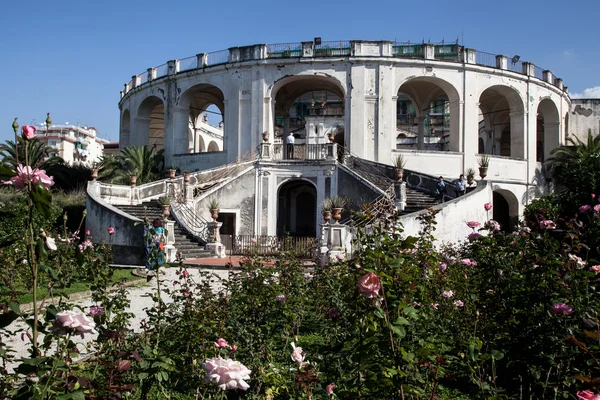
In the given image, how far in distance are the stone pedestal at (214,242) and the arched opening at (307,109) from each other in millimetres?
10864

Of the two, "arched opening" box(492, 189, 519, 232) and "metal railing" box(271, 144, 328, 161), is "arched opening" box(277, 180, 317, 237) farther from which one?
"arched opening" box(492, 189, 519, 232)

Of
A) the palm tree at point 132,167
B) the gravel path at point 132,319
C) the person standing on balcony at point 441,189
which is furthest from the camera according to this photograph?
the palm tree at point 132,167

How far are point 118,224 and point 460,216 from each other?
12.1 metres

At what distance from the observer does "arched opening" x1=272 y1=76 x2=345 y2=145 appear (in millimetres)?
30866

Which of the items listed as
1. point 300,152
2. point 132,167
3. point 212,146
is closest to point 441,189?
point 300,152

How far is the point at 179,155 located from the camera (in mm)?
30734

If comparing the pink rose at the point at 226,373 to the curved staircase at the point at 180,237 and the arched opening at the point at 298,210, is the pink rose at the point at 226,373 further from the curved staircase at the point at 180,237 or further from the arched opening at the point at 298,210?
the arched opening at the point at 298,210

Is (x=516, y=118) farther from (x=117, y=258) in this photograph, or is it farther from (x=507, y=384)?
(x=507, y=384)

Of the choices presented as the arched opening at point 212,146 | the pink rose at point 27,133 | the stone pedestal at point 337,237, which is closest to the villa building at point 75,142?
the arched opening at point 212,146

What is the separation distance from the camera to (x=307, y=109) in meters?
45.8

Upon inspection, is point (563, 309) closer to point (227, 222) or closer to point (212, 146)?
point (227, 222)

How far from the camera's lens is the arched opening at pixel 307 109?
101 ft

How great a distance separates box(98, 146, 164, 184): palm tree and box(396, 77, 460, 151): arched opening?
15.3 m

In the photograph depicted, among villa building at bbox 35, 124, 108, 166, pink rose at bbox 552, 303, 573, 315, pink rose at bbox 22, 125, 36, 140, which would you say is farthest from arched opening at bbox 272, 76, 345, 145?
villa building at bbox 35, 124, 108, 166
